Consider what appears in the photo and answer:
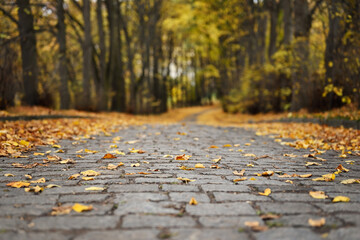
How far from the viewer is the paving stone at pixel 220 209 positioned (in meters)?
2.66

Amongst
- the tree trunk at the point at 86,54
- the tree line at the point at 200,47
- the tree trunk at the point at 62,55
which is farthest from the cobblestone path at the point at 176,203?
the tree trunk at the point at 86,54

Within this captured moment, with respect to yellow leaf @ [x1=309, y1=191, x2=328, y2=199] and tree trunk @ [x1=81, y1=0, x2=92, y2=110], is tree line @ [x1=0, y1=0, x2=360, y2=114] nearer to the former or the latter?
tree trunk @ [x1=81, y1=0, x2=92, y2=110]

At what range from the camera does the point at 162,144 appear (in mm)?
6969

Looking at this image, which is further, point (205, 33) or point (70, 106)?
point (205, 33)

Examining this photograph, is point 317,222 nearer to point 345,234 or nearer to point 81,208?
point 345,234

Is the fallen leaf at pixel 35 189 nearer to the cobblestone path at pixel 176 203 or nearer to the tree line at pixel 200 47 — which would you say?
the cobblestone path at pixel 176 203

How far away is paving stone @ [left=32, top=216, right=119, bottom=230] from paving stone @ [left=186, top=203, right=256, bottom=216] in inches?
24.6

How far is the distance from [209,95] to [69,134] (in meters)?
46.1

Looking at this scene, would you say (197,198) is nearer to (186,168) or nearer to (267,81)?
(186,168)

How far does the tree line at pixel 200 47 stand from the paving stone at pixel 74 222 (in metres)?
9.01

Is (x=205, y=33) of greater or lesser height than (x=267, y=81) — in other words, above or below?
above

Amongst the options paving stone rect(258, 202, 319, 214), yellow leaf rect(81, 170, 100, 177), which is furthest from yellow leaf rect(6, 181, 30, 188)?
paving stone rect(258, 202, 319, 214)

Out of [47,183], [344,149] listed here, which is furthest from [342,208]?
[344,149]

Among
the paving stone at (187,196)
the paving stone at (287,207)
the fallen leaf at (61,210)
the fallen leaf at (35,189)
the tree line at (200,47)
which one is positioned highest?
the tree line at (200,47)
